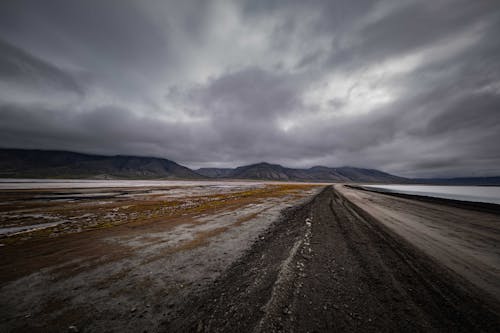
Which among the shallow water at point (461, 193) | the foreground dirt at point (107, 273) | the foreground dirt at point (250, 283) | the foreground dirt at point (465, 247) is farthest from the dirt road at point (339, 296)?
the shallow water at point (461, 193)

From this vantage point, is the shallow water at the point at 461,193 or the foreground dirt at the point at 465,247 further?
the shallow water at the point at 461,193

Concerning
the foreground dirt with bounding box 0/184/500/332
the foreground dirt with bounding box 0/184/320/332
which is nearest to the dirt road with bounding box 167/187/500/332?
the foreground dirt with bounding box 0/184/500/332

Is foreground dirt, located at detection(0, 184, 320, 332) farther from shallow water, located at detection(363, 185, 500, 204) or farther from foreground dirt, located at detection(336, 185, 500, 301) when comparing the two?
shallow water, located at detection(363, 185, 500, 204)

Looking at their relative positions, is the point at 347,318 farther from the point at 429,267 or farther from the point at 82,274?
the point at 82,274

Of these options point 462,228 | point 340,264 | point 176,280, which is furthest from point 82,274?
point 462,228

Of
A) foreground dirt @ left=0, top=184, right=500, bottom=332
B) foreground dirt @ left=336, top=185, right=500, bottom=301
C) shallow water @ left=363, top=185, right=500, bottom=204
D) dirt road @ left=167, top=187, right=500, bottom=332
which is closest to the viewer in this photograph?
dirt road @ left=167, top=187, right=500, bottom=332

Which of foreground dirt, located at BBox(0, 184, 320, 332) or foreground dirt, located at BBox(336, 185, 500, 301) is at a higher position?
foreground dirt, located at BBox(336, 185, 500, 301)

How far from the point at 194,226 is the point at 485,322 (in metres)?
12.5

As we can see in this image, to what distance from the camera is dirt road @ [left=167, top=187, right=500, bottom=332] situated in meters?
3.77

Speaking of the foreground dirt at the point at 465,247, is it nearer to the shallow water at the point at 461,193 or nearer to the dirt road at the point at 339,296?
the dirt road at the point at 339,296

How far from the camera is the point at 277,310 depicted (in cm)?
418

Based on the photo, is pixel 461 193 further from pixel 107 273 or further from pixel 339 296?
pixel 107 273

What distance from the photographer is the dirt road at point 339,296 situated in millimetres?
3768

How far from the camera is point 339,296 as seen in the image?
468 centimetres
